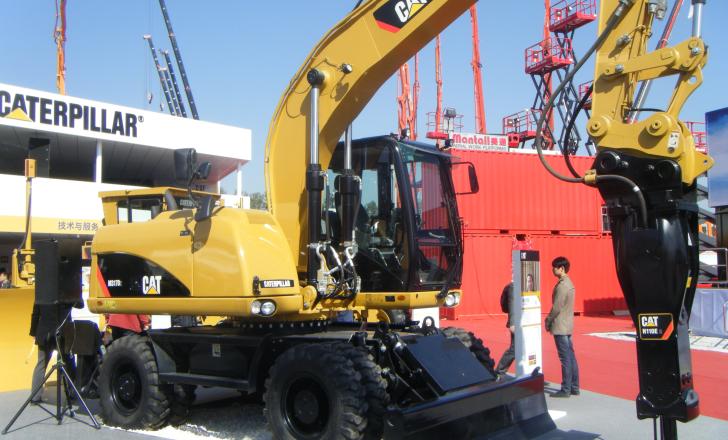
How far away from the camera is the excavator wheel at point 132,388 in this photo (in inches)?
268

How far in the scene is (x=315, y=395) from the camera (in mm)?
5617

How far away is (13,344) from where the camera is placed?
375 inches

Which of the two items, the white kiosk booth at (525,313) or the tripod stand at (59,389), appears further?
the white kiosk booth at (525,313)

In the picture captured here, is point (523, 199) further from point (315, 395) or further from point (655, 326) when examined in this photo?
point (655, 326)

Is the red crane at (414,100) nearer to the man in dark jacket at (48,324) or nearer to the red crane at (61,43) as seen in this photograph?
the red crane at (61,43)

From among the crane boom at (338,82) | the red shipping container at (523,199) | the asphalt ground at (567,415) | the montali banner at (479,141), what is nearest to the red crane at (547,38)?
the montali banner at (479,141)

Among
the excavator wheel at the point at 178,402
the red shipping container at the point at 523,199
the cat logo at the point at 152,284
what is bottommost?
the excavator wheel at the point at 178,402

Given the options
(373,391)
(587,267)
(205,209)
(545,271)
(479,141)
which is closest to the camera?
(373,391)

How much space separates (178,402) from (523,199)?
54.1 feet

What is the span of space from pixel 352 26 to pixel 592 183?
9.80 ft

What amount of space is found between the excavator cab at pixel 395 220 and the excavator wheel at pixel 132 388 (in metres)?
2.47

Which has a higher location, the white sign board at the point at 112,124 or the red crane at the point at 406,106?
the red crane at the point at 406,106

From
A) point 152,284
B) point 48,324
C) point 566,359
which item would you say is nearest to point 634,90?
point 566,359

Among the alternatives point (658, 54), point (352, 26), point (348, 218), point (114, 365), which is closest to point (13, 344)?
point (114, 365)
